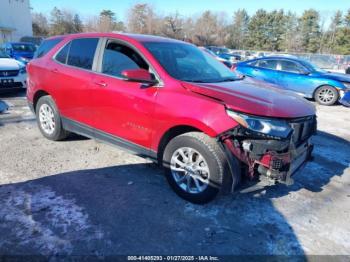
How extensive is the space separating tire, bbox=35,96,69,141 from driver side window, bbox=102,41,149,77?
1388 millimetres

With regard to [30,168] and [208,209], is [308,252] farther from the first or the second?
[30,168]

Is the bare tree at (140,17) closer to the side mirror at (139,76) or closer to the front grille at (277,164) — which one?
the side mirror at (139,76)

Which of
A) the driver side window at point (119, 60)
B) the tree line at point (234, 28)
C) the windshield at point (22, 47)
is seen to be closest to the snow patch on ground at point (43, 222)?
the driver side window at point (119, 60)

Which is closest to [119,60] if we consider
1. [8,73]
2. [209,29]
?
[8,73]

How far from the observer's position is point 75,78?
443cm

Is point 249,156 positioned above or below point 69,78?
below

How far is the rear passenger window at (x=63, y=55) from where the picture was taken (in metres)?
4.78

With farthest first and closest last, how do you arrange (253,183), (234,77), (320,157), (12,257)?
(320,157)
(234,77)
(253,183)
(12,257)

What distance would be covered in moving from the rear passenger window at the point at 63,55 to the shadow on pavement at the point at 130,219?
1.84m

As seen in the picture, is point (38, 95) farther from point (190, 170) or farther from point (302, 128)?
point (302, 128)

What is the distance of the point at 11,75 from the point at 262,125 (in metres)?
7.82

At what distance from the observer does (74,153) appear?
4762 millimetres

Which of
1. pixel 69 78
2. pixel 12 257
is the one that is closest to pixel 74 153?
pixel 69 78

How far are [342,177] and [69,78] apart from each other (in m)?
4.27
